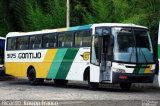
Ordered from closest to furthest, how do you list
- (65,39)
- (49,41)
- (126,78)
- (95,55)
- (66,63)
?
(126,78), (95,55), (66,63), (65,39), (49,41)

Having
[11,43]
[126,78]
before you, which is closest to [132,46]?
[126,78]

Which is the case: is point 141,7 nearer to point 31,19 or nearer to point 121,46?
point 121,46

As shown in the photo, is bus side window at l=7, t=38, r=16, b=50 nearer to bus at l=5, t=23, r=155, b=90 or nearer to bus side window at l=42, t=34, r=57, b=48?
bus at l=5, t=23, r=155, b=90

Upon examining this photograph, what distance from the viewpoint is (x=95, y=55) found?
2348 cm

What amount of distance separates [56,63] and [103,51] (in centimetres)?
409

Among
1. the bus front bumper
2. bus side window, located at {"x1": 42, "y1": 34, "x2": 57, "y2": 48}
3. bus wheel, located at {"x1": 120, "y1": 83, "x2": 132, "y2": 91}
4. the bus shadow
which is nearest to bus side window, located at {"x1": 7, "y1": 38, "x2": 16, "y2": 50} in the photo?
the bus shadow

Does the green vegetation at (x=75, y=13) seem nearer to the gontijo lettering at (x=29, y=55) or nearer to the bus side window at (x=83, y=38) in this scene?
the bus side window at (x=83, y=38)

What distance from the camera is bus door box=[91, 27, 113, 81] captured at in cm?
2292

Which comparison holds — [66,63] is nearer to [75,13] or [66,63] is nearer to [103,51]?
[103,51]

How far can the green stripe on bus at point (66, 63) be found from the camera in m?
25.1

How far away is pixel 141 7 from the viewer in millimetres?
28734

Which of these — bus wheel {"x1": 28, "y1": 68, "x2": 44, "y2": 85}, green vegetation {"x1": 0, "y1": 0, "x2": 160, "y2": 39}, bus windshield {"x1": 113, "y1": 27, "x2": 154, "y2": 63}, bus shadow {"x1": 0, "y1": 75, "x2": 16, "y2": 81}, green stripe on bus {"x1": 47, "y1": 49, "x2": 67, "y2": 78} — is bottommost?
bus shadow {"x1": 0, "y1": 75, "x2": 16, "y2": 81}

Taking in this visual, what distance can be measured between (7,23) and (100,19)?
37.6 feet

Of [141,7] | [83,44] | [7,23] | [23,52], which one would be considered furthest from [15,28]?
[83,44]
